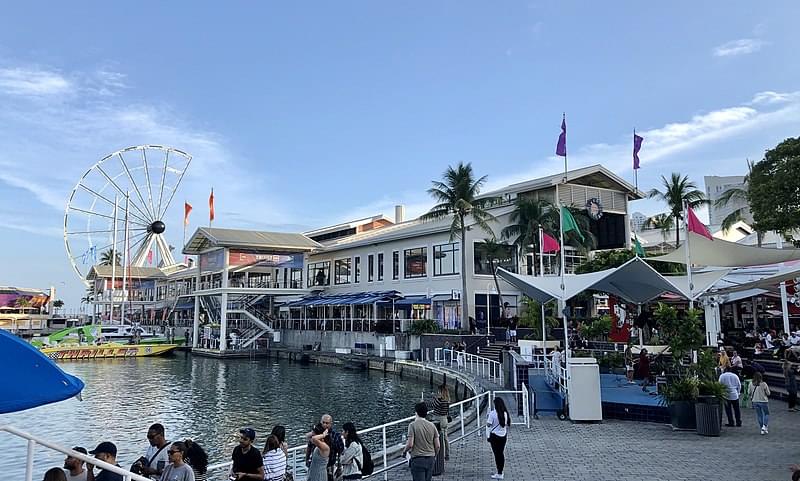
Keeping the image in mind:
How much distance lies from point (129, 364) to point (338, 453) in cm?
3985

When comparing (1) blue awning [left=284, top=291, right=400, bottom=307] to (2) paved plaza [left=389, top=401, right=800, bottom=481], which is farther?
(1) blue awning [left=284, top=291, right=400, bottom=307]

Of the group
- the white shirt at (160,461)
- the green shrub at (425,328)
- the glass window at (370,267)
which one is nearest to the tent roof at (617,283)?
the white shirt at (160,461)

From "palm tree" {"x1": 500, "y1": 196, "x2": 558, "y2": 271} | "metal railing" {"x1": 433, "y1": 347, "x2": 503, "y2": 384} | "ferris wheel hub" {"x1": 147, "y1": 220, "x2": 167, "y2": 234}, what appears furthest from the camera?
"ferris wheel hub" {"x1": 147, "y1": 220, "x2": 167, "y2": 234}

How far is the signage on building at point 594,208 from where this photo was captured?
141 feet

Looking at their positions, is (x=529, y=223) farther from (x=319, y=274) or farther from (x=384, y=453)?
(x=384, y=453)

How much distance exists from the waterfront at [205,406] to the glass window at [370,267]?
9.71 meters

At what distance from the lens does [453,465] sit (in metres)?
10.6

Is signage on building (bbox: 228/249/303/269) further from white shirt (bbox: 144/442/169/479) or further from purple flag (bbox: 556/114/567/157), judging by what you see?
white shirt (bbox: 144/442/169/479)

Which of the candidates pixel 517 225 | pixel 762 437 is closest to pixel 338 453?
pixel 762 437

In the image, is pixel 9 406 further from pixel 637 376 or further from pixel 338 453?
pixel 637 376

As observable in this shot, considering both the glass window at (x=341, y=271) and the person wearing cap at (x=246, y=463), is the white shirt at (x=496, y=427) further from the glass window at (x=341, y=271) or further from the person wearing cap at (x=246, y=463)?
the glass window at (x=341, y=271)

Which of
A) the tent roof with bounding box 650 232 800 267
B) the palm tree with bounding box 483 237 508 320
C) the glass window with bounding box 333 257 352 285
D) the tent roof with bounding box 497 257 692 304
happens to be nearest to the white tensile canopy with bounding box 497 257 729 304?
the tent roof with bounding box 497 257 692 304

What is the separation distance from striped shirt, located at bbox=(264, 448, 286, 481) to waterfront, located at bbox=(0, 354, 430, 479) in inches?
337

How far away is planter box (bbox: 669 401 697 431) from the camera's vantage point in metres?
12.9
